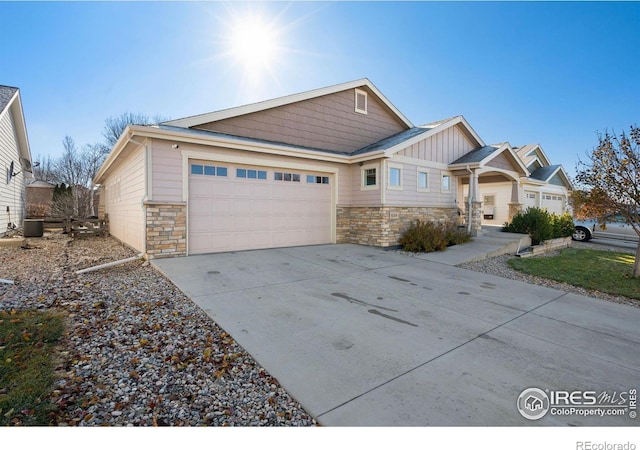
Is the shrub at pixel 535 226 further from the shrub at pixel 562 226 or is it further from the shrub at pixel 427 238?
the shrub at pixel 427 238

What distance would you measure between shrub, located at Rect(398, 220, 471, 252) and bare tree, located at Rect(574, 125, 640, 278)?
362 cm

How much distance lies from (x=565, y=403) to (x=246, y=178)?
801 centimetres

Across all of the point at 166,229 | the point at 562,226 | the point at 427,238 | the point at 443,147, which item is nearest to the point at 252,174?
the point at 166,229

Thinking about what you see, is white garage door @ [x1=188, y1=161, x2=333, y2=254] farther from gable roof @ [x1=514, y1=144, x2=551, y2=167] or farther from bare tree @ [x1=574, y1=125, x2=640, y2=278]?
gable roof @ [x1=514, y1=144, x2=551, y2=167]

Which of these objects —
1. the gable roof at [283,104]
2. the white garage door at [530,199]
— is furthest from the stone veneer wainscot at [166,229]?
the white garage door at [530,199]

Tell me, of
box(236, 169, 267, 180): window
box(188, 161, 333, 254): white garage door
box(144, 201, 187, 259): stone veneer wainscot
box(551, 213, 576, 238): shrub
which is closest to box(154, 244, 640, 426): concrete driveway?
box(144, 201, 187, 259): stone veneer wainscot

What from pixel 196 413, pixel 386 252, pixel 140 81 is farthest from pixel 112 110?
pixel 196 413

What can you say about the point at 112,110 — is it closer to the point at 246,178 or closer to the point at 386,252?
the point at 246,178

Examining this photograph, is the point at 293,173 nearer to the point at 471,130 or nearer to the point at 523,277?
the point at 523,277

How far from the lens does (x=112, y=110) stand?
85.7ft

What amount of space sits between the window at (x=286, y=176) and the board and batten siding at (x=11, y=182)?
34.9ft

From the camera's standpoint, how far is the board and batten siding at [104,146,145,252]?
7.88 metres

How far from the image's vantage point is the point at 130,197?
31.6 feet

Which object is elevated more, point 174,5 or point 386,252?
point 174,5
